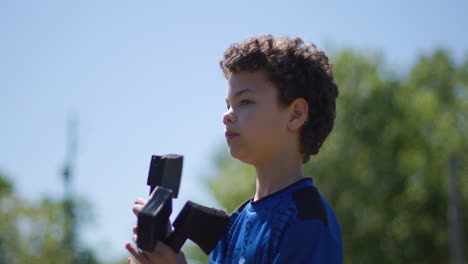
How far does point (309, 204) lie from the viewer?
315cm

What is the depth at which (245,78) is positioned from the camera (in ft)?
11.4

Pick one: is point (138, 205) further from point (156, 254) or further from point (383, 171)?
point (383, 171)

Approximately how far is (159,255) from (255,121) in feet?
2.73

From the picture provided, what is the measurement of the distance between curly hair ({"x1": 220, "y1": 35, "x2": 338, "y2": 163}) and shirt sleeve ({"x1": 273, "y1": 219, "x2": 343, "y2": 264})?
623mm

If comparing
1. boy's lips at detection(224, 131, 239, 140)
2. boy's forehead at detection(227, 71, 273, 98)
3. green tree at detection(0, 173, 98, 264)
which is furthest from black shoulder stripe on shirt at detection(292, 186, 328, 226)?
green tree at detection(0, 173, 98, 264)

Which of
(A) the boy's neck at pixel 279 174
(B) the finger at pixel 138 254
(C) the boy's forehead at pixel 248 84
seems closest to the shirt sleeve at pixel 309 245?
(A) the boy's neck at pixel 279 174

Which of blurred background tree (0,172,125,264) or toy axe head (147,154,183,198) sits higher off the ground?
toy axe head (147,154,183,198)

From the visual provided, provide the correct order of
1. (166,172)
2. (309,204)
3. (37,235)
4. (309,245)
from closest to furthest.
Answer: (309,245) → (309,204) → (166,172) → (37,235)

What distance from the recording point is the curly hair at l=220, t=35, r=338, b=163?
11.3 ft

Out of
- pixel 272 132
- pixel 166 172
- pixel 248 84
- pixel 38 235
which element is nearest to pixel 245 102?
pixel 248 84

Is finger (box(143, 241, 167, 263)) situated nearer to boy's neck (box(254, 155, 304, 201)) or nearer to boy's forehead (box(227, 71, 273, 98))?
boy's neck (box(254, 155, 304, 201))

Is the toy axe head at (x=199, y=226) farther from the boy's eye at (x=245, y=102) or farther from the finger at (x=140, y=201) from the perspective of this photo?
the boy's eye at (x=245, y=102)

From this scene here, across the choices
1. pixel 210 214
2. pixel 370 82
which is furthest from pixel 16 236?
pixel 210 214

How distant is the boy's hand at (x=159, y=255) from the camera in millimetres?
3145
